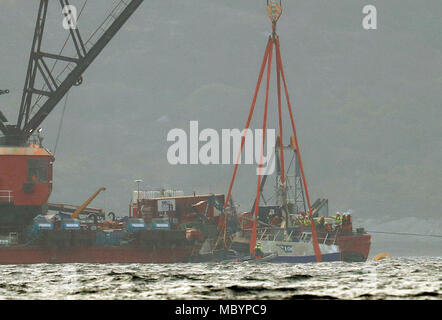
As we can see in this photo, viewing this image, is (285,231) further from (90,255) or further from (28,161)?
(28,161)

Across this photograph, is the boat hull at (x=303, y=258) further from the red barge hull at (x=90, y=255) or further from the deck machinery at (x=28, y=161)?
the deck machinery at (x=28, y=161)

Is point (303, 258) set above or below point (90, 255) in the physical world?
below

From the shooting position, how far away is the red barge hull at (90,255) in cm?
7338

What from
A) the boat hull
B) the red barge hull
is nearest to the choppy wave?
the red barge hull

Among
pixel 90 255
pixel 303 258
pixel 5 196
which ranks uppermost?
pixel 5 196

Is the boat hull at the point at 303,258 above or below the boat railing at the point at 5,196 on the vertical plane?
below

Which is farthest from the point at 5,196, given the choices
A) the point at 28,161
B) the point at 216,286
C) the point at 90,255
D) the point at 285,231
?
the point at 216,286

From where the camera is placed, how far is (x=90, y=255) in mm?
74938

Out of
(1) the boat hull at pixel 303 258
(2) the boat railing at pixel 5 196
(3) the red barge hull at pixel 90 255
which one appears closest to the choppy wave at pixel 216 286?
(3) the red barge hull at pixel 90 255

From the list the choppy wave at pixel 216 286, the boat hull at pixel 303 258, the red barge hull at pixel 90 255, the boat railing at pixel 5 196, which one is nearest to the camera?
the choppy wave at pixel 216 286

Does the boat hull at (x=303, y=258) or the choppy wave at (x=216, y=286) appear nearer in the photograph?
the choppy wave at (x=216, y=286)

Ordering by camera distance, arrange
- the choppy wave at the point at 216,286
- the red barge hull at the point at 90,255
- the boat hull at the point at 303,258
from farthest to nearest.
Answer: the boat hull at the point at 303,258, the red barge hull at the point at 90,255, the choppy wave at the point at 216,286

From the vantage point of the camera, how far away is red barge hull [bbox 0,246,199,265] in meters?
73.4
